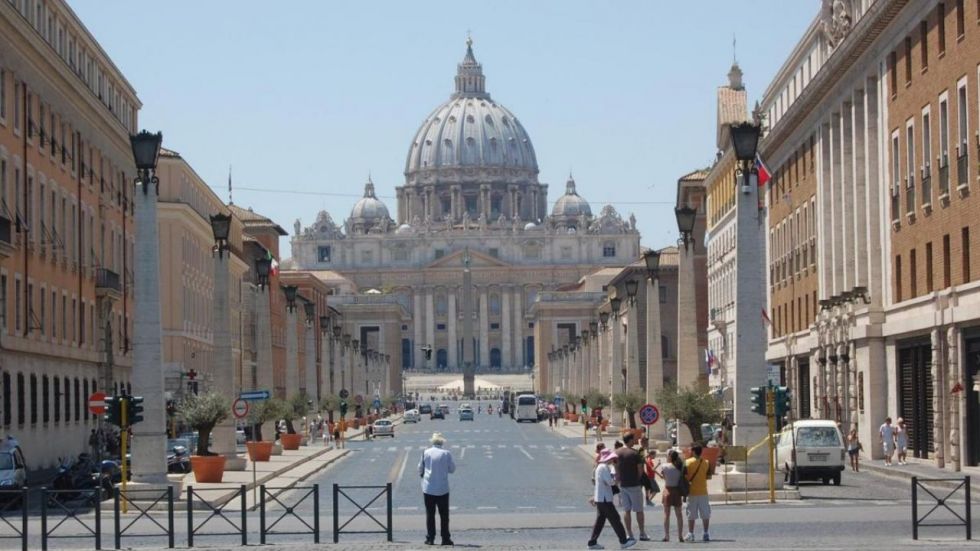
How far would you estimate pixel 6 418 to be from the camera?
51.5 metres

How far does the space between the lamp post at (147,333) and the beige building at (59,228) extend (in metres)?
9.58

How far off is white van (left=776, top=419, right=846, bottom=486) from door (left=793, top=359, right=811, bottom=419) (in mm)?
24369

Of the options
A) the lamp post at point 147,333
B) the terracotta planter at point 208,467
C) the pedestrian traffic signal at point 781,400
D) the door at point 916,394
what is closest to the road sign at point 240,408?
the terracotta planter at point 208,467

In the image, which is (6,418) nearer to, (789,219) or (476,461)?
(476,461)

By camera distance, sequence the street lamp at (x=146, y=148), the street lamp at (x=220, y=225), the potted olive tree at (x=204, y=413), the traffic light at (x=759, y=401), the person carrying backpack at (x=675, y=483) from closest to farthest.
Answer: the person carrying backpack at (x=675, y=483), the traffic light at (x=759, y=401), the street lamp at (x=146, y=148), the potted olive tree at (x=204, y=413), the street lamp at (x=220, y=225)

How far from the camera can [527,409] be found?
485 ft

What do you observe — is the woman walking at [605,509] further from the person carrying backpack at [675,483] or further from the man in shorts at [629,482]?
the person carrying backpack at [675,483]

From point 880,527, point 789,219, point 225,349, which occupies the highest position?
point 789,219

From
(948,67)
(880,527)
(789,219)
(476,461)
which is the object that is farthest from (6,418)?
(789,219)

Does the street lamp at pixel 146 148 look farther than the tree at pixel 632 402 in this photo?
No

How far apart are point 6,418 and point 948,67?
2410 centimetres

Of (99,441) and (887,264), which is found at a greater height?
(887,264)

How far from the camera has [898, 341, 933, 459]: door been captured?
168 ft

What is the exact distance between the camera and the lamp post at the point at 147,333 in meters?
37.9
